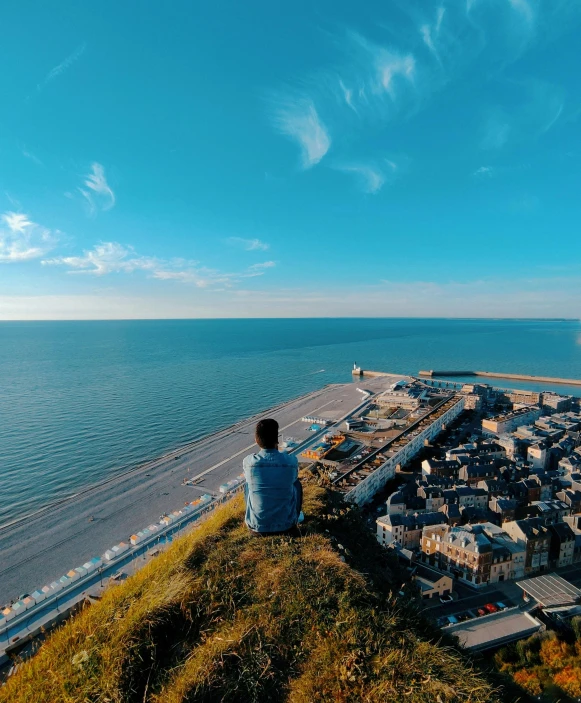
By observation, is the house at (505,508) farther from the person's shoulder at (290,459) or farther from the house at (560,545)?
the person's shoulder at (290,459)

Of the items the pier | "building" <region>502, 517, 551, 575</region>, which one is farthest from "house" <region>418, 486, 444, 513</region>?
the pier

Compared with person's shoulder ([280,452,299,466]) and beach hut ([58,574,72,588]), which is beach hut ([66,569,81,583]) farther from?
person's shoulder ([280,452,299,466])

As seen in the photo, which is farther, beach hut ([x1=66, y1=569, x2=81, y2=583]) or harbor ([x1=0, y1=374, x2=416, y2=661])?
beach hut ([x1=66, y1=569, x2=81, y2=583])

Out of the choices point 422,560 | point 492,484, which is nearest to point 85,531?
point 422,560

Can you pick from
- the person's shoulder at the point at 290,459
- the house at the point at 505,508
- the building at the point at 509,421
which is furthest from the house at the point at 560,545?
the building at the point at 509,421

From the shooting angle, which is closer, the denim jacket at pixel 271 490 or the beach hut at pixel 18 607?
the denim jacket at pixel 271 490

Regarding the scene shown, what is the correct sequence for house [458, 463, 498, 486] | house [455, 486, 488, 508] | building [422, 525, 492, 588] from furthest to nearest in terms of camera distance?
house [458, 463, 498, 486], house [455, 486, 488, 508], building [422, 525, 492, 588]

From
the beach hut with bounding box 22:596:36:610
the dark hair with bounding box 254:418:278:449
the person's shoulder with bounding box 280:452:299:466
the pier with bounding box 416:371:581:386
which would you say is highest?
the dark hair with bounding box 254:418:278:449

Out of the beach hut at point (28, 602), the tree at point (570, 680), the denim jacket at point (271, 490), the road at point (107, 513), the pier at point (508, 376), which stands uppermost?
the denim jacket at point (271, 490)

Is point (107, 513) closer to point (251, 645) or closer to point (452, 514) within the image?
point (452, 514)
